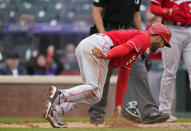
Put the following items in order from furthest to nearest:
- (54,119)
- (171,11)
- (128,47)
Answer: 1. (171,11)
2. (54,119)
3. (128,47)

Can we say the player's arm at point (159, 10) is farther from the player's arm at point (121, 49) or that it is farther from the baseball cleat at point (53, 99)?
the baseball cleat at point (53, 99)

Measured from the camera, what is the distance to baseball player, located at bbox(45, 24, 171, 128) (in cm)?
492

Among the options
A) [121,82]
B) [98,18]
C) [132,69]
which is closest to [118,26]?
[98,18]

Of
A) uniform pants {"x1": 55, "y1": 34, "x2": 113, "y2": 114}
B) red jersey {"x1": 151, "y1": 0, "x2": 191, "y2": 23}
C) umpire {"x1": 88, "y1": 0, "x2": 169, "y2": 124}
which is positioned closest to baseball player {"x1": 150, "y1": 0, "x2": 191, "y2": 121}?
red jersey {"x1": 151, "y1": 0, "x2": 191, "y2": 23}

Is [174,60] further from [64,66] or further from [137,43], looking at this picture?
[64,66]

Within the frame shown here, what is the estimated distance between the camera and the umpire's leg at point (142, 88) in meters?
6.38

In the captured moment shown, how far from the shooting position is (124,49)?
4.87 meters

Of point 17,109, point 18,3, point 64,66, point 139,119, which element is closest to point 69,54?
point 64,66

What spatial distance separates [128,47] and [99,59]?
405 millimetres

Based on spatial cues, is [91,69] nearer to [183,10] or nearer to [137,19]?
[137,19]

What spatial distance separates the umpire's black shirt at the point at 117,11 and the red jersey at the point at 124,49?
111 cm

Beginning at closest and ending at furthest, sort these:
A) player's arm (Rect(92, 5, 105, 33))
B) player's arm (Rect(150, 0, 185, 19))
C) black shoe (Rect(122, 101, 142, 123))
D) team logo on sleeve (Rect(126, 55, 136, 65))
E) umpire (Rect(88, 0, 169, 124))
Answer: team logo on sleeve (Rect(126, 55, 136, 65))
player's arm (Rect(92, 5, 105, 33))
umpire (Rect(88, 0, 169, 124))
player's arm (Rect(150, 0, 185, 19))
black shoe (Rect(122, 101, 142, 123))

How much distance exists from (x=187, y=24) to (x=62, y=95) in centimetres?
249

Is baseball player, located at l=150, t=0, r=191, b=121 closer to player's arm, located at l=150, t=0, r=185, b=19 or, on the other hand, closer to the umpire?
player's arm, located at l=150, t=0, r=185, b=19
